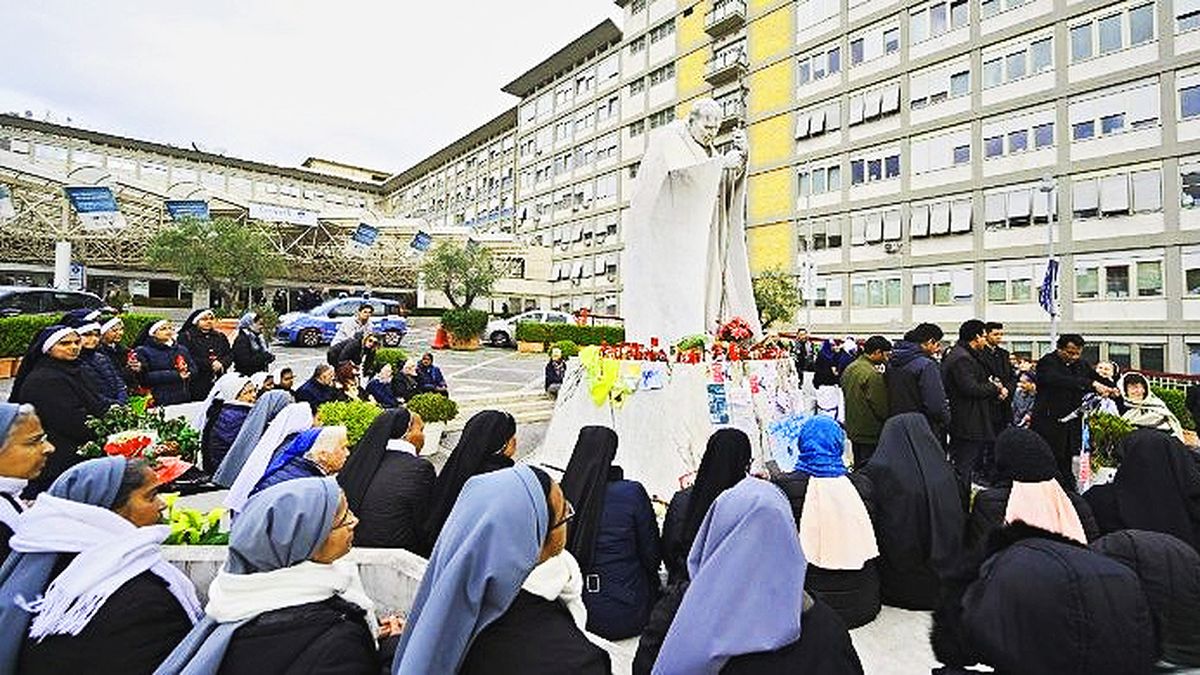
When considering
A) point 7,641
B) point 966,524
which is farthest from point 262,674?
point 966,524

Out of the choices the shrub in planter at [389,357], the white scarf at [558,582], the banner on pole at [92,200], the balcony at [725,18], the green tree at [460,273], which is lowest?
the white scarf at [558,582]

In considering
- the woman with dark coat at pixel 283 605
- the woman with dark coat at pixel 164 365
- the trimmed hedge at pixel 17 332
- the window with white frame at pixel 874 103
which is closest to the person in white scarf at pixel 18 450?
the woman with dark coat at pixel 283 605

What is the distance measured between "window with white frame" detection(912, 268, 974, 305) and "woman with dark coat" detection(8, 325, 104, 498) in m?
29.4

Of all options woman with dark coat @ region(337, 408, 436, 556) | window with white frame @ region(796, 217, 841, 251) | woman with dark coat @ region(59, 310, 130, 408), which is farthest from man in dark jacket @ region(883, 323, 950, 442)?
window with white frame @ region(796, 217, 841, 251)

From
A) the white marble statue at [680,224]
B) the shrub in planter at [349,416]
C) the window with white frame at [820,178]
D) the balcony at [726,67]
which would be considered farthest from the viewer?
the balcony at [726,67]

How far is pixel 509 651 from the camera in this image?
1.92 meters

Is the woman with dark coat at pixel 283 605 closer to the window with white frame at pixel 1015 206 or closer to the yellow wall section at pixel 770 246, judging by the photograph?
the window with white frame at pixel 1015 206

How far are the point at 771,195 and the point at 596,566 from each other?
33868mm

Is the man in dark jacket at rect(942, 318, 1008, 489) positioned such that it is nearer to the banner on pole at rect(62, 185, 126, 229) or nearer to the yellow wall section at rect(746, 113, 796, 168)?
the yellow wall section at rect(746, 113, 796, 168)

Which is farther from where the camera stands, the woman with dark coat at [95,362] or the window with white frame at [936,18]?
the window with white frame at [936,18]

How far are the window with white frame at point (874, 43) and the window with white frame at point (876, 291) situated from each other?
10.1m

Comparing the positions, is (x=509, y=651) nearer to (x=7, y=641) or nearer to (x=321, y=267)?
(x=7, y=641)

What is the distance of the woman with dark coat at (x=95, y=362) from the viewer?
5711mm

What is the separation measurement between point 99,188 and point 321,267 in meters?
13.3
